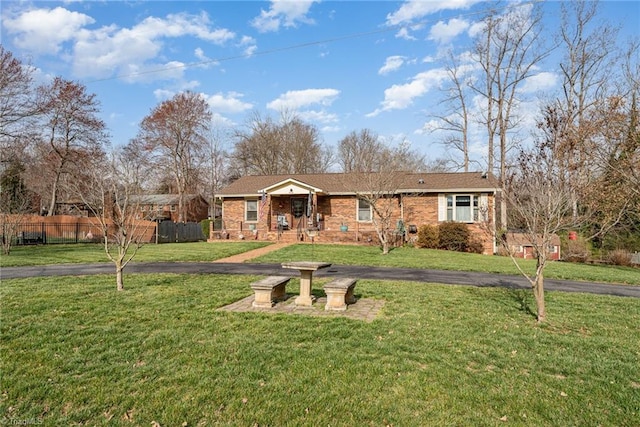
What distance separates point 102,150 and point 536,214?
35.5 m

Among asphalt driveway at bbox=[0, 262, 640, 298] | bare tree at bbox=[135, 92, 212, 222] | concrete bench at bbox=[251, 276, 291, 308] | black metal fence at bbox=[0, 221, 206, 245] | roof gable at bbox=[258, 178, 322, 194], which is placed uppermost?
bare tree at bbox=[135, 92, 212, 222]

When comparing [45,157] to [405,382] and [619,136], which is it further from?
[619,136]

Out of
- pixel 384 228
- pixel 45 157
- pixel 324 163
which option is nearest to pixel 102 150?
pixel 45 157

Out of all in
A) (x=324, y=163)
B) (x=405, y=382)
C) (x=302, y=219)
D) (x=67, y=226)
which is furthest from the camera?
(x=324, y=163)

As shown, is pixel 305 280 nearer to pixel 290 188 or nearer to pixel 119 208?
pixel 119 208

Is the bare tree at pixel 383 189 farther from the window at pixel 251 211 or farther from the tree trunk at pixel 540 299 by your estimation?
the tree trunk at pixel 540 299

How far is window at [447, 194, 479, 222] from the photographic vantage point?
2028 centimetres

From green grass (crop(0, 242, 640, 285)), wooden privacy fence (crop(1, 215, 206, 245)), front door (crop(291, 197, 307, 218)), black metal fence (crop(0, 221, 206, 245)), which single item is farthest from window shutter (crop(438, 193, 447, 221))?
black metal fence (crop(0, 221, 206, 245))

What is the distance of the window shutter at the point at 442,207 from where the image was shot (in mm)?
20527

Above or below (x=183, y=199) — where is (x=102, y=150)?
above

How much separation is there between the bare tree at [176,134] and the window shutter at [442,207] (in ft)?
88.6

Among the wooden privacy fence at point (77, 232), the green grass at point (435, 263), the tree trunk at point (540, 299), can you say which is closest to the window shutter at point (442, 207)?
the green grass at point (435, 263)

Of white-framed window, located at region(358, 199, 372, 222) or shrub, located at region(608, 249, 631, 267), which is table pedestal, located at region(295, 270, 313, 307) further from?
shrub, located at region(608, 249, 631, 267)

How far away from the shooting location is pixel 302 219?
22.9m
